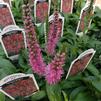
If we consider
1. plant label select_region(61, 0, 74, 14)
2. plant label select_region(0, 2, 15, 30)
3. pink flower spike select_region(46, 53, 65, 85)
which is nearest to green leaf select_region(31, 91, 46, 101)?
pink flower spike select_region(46, 53, 65, 85)

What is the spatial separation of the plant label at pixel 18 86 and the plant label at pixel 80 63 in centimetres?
19

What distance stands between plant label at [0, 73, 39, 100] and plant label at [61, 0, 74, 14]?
77cm

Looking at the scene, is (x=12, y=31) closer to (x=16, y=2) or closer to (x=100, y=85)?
(x=100, y=85)

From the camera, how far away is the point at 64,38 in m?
1.75

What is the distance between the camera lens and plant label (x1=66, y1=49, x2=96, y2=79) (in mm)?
1327

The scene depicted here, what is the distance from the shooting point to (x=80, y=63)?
1370 mm

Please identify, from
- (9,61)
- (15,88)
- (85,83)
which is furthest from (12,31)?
(85,83)

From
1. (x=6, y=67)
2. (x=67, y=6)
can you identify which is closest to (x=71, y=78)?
(x=6, y=67)

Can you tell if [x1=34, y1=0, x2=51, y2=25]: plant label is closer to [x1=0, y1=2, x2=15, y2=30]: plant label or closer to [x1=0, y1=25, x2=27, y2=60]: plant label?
[x1=0, y1=2, x2=15, y2=30]: plant label

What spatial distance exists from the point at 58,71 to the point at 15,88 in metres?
0.24

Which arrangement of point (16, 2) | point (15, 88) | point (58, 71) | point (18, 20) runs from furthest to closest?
1. point (16, 2)
2. point (18, 20)
3. point (15, 88)
4. point (58, 71)

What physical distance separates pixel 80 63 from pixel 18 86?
1.01ft

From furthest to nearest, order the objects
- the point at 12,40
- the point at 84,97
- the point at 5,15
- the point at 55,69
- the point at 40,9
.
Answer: the point at 40,9
the point at 5,15
the point at 12,40
the point at 84,97
the point at 55,69

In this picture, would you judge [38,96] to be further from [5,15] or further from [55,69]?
[5,15]
